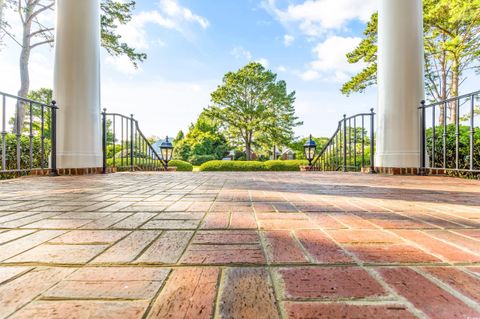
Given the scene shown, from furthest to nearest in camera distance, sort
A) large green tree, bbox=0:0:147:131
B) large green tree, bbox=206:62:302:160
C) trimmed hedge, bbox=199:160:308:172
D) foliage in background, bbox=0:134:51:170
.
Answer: large green tree, bbox=206:62:302:160, trimmed hedge, bbox=199:160:308:172, large green tree, bbox=0:0:147:131, foliage in background, bbox=0:134:51:170

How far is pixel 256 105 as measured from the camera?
73.2 ft

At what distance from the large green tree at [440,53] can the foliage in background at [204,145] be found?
43.3 feet

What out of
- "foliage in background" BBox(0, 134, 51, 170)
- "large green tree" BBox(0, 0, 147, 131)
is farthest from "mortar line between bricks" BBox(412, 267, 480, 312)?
"large green tree" BBox(0, 0, 147, 131)

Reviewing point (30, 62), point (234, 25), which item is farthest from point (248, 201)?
point (234, 25)

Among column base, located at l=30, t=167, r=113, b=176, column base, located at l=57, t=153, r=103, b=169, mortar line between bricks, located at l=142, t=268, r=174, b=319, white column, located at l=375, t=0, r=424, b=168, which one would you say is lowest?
mortar line between bricks, located at l=142, t=268, r=174, b=319

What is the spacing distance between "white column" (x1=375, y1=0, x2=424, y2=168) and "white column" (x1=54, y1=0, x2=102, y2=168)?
4.46 m

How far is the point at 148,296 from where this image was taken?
0.63 m

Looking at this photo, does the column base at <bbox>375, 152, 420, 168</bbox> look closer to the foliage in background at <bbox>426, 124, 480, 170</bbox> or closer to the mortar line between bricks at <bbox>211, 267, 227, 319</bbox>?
the foliage in background at <bbox>426, 124, 480, 170</bbox>

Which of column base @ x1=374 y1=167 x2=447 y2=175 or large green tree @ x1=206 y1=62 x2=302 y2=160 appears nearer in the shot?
column base @ x1=374 y1=167 x2=447 y2=175

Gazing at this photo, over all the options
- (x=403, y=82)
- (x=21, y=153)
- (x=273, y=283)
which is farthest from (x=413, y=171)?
(x=21, y=153)

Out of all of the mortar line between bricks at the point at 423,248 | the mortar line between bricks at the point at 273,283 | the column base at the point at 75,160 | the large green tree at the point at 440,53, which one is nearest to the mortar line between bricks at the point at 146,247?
the mortar line between bricks at the point at 273,283

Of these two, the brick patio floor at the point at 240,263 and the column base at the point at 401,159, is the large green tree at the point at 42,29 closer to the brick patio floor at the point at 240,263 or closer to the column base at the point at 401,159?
the column base at the point at 401,159

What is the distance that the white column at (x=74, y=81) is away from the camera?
4.06 m

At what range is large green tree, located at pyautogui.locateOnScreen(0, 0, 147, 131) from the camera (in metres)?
9.56
